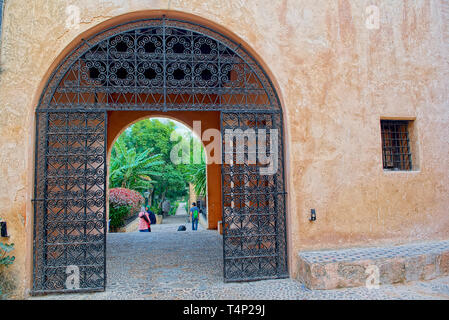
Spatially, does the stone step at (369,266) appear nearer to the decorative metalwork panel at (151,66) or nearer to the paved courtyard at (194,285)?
the paved courtyard at (194,285)

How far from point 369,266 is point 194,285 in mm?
2701

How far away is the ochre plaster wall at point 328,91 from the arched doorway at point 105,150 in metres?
0.18

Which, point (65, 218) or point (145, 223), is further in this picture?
point (145, 223)

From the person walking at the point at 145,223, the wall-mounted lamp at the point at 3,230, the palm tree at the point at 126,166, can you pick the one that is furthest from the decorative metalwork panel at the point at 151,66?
the palm tree at the point at 126,166

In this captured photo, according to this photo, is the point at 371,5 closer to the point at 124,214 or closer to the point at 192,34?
the point at 192,34

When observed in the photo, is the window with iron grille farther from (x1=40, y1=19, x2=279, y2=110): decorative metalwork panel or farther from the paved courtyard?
(x1=40, y1=19, x2=279, y2=110): decorative metalwork panel

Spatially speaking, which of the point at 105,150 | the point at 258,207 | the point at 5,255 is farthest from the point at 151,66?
the point at 5,255

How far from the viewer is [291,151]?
5375mm

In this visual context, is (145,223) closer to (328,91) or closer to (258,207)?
(258,207)

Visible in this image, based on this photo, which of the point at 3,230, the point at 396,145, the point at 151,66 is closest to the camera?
the point at 3,230

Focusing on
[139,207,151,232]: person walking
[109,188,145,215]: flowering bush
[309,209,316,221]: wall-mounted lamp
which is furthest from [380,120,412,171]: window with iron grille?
[109,188,145,215]: flowering bush

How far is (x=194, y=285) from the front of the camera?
5.14 metres

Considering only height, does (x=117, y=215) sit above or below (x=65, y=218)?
below

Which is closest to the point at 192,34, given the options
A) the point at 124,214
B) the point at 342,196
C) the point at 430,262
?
the point at 342,196
